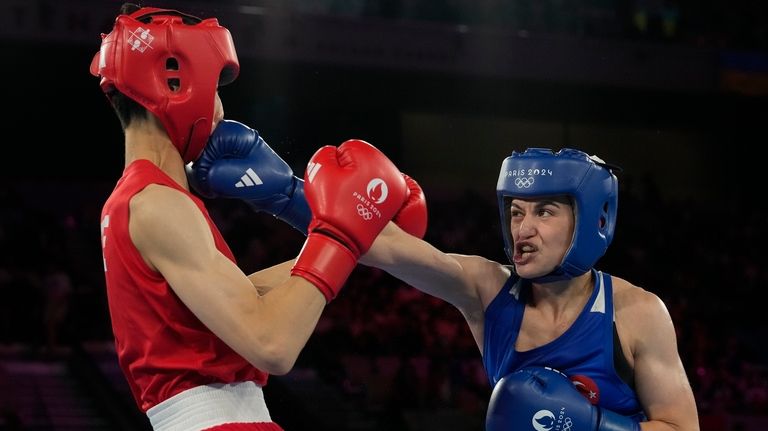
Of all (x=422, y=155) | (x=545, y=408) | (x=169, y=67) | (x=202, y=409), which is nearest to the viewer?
(x=202, y=409)

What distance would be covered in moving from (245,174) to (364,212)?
0.49 metres

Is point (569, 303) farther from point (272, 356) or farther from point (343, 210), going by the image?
point (272, 356)

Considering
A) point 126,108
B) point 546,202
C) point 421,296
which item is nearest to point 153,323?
point 126,108

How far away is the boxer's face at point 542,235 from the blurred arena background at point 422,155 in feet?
14.1

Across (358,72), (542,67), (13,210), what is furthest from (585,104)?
(13,210)

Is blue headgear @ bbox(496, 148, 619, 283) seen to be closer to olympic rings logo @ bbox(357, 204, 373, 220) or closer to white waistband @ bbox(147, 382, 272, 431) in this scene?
olympic rings logo @ bbox(357, 204, 373, 220)

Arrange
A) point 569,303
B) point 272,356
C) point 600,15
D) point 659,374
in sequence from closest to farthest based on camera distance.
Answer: point 272,356
point 659,374
point 569,303
point 600,15

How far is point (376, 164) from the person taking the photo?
7.64 ft

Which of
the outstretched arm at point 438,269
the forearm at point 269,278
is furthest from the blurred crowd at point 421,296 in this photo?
the forearm at point 269,278

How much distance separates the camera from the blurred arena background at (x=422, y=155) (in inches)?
317

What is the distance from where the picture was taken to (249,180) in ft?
8.54

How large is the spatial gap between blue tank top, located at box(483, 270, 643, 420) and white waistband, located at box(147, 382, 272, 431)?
85 cm

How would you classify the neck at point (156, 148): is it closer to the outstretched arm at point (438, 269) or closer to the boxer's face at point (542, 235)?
the outstretched arm at point (438, 269)

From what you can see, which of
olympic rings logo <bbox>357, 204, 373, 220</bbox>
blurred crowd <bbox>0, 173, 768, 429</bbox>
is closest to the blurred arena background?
blurred crowd <bbox>0, 173, 768, 429</bbox>
